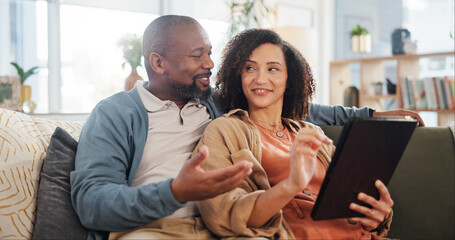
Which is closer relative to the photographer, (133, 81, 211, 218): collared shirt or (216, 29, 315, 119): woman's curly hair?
(133, 81, 211, 218): collared shirt

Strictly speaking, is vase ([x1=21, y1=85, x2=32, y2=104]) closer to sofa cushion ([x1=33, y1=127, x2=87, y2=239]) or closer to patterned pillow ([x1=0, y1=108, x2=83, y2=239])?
patterned pillow ([x1=0, y1=108, x2=83, y2=239])

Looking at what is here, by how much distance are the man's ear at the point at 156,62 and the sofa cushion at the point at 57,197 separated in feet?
1.38

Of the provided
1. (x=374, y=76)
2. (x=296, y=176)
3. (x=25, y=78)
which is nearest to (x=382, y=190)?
(x=296, y=176)

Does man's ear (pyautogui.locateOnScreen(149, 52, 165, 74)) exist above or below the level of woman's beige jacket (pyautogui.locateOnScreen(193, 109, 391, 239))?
above

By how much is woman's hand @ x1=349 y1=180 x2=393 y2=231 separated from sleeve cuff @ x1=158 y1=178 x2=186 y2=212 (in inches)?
18.5

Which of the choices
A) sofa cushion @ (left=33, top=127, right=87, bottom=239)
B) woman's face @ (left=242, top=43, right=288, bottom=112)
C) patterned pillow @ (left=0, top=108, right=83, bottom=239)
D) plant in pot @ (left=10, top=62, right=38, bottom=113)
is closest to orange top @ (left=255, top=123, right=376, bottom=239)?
woman's face @ (left=242, top=43, right=288, bottom=112)

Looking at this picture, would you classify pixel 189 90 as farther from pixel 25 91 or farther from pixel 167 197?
pixel 25 91

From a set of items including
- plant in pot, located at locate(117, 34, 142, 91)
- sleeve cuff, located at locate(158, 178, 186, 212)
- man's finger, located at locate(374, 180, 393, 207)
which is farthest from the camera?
plant in pot, located at locate(117, 34, 142, 91)

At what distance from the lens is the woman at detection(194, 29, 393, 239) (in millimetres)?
1124

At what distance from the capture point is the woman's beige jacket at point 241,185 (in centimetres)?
115

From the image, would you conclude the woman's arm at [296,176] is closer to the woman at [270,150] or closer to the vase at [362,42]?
the woman at [270,150]

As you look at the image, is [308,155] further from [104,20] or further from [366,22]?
[366,22]

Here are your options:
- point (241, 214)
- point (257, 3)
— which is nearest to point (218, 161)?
point (241, 214)

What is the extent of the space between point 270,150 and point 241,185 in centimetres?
17
